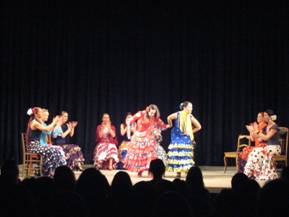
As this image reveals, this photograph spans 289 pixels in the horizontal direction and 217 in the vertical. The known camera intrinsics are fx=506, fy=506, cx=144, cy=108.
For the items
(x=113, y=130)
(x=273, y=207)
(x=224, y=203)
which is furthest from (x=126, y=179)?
(x=113, y=130)

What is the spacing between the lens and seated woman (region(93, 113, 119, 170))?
10742 mm

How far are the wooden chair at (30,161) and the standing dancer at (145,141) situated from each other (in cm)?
159

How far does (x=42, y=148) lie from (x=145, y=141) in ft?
5.80

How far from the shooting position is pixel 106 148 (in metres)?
10.8

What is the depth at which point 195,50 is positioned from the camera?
11836 millimetres

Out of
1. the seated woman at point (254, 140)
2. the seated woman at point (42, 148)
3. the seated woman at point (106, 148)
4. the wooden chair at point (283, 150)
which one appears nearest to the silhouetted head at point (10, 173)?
the seated woman at point (42, 148)

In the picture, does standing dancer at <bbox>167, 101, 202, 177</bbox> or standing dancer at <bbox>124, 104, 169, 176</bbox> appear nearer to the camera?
→ standing dancer at <bbox>167, 101, 202, 177</bbox>

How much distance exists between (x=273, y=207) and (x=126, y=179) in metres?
1.08

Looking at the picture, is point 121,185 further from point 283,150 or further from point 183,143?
point 283,150

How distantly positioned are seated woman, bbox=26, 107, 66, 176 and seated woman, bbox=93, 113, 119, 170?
2305 millimetres

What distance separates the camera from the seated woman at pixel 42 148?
842 centimetres

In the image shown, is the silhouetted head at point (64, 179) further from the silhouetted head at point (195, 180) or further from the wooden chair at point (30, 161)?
the wooden chair at point (30, 161)

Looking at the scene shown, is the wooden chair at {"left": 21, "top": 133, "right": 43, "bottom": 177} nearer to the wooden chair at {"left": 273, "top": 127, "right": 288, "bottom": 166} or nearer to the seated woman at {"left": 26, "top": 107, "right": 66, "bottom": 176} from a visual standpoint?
the seated woman at {"left": 26, "top": 107, "right": 66, "bottom": 176}

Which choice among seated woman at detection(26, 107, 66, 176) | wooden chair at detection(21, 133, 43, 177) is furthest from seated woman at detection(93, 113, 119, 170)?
seated woman at detection(26, 107, 66, 176)
